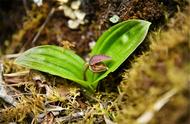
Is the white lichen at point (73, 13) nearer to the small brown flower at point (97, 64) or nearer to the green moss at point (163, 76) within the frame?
the small brown flower at point (97, 64)

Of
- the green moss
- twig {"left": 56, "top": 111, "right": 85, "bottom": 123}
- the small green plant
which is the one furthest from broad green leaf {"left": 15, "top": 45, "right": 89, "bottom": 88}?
the green moss

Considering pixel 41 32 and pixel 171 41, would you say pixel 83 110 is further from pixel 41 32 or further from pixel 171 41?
pixel 41 32

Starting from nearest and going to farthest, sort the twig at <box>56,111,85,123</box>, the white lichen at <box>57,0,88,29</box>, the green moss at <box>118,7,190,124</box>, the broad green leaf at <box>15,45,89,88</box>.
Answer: the green moss at <box>118,7,190,124</box> < the twig at <box>56,111,85,123</box> < the broad green leaf at <box>15,45,89,88</box> < the white lichen at <box>57,0,88,29</box>

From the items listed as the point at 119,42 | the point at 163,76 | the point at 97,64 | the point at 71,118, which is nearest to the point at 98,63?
the point at 97,64

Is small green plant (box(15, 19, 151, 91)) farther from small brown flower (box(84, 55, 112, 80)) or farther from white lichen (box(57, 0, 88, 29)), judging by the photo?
white lichen (box(57, 0, 88, 29))

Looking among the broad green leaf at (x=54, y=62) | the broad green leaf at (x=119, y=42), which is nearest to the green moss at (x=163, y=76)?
the broad green leaf at (x=119, y=42)
